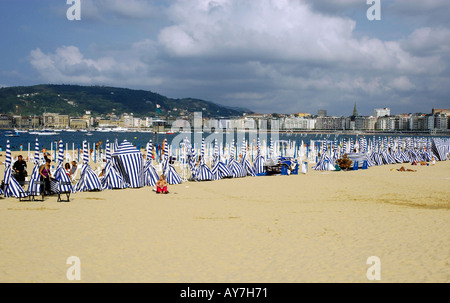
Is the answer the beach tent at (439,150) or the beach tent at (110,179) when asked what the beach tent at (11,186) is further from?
the beach tent at (439,150)

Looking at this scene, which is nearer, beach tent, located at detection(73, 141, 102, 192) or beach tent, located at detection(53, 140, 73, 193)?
beach tent, located at detection(53, 140, 73, 193)

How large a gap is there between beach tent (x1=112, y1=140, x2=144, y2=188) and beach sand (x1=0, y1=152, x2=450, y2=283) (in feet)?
5.43

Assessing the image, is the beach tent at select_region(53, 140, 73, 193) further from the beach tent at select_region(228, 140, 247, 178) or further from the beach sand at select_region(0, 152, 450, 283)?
→ the beach tent at select_region(228, 140, 247, 178)

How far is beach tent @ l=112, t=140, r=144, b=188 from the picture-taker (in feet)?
50.8

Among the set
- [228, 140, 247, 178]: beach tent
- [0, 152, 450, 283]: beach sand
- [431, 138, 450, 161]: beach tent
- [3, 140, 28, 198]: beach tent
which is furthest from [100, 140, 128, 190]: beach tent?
[431, 138, 450, 161]: beach tent

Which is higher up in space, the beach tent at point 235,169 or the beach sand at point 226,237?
the beach tent at point 235,169

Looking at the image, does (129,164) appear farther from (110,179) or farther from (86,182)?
(86,182)

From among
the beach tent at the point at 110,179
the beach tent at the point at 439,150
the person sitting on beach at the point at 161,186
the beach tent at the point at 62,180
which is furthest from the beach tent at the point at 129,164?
the beach tent at the point at 439,150

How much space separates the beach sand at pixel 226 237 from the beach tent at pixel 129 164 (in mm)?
1654

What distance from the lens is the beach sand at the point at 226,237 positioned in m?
5.81

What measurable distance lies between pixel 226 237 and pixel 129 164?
28.4 ft

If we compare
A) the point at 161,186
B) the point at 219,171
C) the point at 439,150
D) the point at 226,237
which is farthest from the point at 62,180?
the point at 439,150
